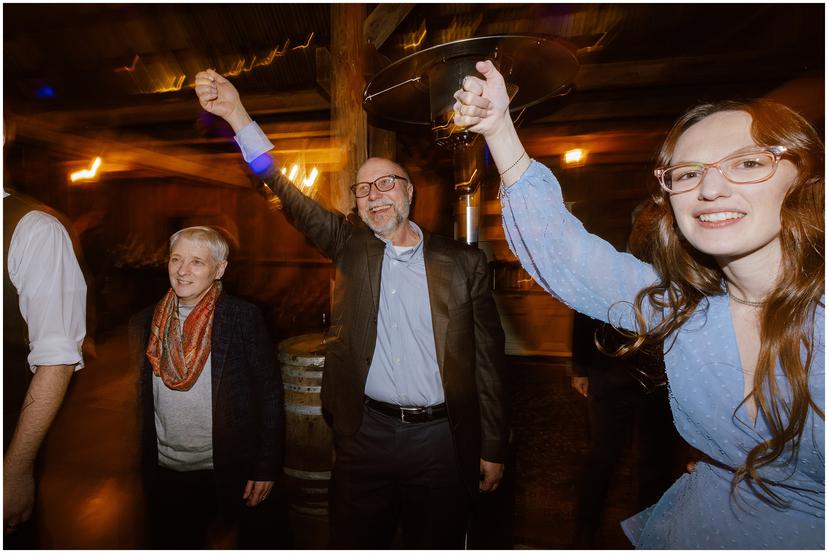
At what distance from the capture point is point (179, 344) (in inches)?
79.1

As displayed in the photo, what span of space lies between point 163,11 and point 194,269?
378 cm

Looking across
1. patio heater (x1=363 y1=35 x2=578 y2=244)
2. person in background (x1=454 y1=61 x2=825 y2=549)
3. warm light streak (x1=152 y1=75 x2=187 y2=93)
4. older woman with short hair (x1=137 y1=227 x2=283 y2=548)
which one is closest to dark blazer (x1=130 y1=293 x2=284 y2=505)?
older woman with short hair (x1=137 y1=227 x2=283 y2=548)

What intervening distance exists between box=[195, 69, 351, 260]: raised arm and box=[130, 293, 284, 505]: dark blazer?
591 millimetres

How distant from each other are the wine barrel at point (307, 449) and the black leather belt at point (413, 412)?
73 cm

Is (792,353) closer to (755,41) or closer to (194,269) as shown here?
(194,269)

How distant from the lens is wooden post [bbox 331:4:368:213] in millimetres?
2709

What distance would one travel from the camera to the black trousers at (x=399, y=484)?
2098mm

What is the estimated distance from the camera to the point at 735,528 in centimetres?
108

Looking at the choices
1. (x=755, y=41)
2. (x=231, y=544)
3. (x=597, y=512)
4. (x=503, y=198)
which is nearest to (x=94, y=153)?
(x=231, y=544)

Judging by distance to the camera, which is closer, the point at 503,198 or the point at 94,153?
the point at 503,198

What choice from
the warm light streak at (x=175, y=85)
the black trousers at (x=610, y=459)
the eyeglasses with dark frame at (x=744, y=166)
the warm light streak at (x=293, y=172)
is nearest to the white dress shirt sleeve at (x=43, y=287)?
the eyeglasses with dark frame at (x=744, y=166)

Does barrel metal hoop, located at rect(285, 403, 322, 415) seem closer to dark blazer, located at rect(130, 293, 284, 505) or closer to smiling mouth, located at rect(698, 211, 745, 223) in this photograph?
dark blazer, located at rect(130, 293, 284, 505)

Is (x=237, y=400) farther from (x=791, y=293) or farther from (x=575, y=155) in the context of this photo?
(x=575, y=155)

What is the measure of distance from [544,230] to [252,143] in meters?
1.71
